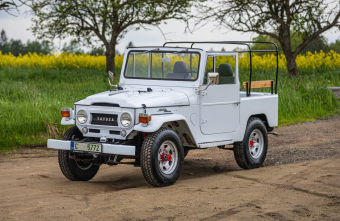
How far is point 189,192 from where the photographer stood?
636 cm

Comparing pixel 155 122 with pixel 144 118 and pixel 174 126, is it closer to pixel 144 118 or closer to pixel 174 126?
pixel 144 118

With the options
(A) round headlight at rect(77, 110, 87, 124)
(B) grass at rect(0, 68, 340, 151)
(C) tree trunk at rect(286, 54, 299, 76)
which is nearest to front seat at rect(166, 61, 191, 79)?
(A) round headlight at rect(77, 110, 87, 124)

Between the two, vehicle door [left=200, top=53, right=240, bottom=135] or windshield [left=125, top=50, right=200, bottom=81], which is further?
windshield [left=125, top=50, right=200, bottom=81]

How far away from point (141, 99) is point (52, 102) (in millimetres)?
6538

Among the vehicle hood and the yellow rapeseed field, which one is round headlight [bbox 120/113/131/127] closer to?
the vehicle hood

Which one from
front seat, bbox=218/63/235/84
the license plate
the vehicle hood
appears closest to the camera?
the license plate

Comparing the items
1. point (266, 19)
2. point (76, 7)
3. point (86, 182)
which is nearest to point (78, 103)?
point (86, 182)


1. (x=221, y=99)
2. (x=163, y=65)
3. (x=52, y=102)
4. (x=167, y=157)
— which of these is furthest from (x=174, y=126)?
(x=52, y=102)

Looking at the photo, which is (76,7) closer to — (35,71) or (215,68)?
(35,71)

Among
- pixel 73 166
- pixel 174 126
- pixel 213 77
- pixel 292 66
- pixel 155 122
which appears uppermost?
pixel 292 66

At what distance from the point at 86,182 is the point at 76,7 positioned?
15267mm

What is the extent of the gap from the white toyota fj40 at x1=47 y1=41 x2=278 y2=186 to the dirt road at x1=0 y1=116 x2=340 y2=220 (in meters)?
0.42

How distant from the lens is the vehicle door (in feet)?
24.9

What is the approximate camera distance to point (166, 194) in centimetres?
621
